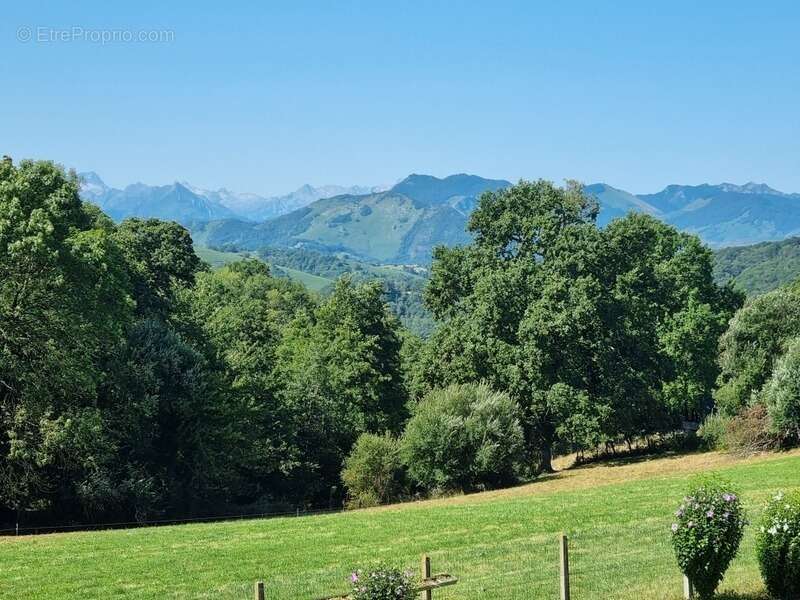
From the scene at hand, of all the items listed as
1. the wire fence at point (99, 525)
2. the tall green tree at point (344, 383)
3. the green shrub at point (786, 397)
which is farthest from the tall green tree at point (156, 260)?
the green shrub at point (786, 397)

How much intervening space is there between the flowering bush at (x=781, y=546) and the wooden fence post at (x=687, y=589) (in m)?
1.37

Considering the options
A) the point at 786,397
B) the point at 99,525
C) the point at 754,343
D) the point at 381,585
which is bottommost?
the point at 99,525

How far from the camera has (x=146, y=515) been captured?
1704 inches

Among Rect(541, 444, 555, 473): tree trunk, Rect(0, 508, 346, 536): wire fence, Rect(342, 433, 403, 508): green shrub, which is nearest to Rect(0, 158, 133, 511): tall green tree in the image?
Rect(0, 508, 346, 536): wire fence

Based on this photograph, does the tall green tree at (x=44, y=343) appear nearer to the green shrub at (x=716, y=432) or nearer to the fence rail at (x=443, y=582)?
the fence rail at (x=443, y=582)

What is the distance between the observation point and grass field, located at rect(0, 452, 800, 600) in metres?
19.2

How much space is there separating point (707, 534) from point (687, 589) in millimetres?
1726

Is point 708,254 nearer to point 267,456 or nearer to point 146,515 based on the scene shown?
point 267,456

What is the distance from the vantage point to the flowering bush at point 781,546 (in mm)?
15250

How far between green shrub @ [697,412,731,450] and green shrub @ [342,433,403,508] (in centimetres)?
2137

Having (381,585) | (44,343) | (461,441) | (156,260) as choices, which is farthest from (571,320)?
(381,585)

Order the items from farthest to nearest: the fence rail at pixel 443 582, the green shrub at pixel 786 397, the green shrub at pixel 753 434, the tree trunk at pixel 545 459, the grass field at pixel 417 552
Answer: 1. the tree trunk at pixel 545 459
2. the green shrub at pixel 753 434
3. the green shrub at pixel 786 397
4. the grass field at pixel 417 552
5. the fence rail at pixel 443 582

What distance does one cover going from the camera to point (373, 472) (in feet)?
165

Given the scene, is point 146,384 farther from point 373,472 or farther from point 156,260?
point 156,260
